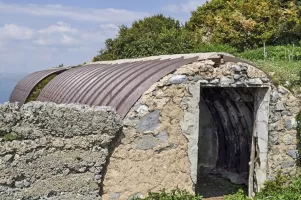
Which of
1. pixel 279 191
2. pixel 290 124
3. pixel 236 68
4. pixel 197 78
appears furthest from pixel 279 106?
pixel 197 78

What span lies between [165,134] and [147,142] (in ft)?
1.18

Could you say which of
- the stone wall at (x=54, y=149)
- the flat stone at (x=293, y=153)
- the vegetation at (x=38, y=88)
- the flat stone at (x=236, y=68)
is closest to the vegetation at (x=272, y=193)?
the flat stone at (x=293, y=153)

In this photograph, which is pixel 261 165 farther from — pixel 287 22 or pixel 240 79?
pixel 287 22

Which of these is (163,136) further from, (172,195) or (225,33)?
(225,33)

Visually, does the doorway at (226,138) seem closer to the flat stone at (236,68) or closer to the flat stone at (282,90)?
the flat stone at (282,90)

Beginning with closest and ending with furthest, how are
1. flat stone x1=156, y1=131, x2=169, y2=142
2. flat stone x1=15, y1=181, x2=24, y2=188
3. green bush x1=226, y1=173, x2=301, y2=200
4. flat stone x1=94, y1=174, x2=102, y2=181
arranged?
1. flat stone x1=15, y1=181, x2=24, y2=188
2. flat stone x1=94, y1=174, x2=102, y2=181
3. flat stone x1=156, y1=131, x2=169, y2=142
4. green bush x1=226, y1=173, x2=301, y2=200

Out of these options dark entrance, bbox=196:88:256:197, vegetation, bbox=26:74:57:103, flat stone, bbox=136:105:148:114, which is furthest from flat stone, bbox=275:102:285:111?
vegetation, bbox=26:74:57:103

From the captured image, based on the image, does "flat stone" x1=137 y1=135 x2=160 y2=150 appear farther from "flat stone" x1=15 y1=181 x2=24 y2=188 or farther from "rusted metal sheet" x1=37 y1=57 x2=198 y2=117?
"flat stone" x1=15 y1=181 x2=24 y2=188

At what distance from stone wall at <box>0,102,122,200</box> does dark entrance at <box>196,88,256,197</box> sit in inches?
141

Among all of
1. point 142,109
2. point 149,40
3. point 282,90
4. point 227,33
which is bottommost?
point 142,109

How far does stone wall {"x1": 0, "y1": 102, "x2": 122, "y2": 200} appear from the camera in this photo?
244 inches

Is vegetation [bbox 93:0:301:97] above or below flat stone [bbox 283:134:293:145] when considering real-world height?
above

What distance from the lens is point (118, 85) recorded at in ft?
27.4

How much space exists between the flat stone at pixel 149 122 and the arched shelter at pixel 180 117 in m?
0.02
